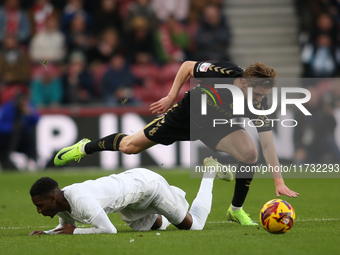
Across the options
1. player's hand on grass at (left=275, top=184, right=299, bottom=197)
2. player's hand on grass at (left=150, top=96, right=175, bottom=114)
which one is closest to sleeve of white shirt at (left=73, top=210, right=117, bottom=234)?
player's hand on grass at (left=150, top=96, right=175, bottom=114)

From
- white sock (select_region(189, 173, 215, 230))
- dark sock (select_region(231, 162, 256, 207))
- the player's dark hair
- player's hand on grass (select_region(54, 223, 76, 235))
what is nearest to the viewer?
the player's dark hair

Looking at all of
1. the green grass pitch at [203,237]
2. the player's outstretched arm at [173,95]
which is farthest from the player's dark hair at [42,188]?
the player's outstretched arm at [173,95]

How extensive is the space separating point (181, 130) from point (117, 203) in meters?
1.44

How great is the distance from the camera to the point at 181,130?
6309 millimetres

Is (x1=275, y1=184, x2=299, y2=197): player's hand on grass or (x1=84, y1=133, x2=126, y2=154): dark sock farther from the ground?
(x1=84, y1=133, x2=126, y2=154): dark sock

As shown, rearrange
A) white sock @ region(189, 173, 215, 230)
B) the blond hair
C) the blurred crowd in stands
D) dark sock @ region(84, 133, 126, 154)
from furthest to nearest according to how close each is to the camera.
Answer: the blurred crowd in stands
dark sock @ region(84, 133, 126, 154)
white sock @ region(189, 173, 215, 230)
the blond hair

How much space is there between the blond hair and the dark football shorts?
773mm

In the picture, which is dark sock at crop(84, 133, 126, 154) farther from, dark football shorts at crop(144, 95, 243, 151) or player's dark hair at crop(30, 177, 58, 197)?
player's dark hair at crop(30, 177, 58, 197)

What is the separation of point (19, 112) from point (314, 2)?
9158mm

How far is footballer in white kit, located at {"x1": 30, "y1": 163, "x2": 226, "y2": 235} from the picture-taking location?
4965 mm

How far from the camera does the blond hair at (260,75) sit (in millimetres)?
5418

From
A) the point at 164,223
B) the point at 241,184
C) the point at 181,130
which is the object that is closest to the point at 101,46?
the point at 181,130

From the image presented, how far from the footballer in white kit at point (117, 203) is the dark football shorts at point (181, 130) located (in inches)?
30.5

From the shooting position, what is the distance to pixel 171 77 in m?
14.0
